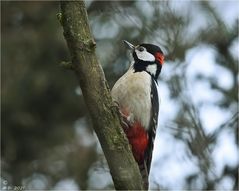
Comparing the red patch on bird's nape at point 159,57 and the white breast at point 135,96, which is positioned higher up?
the red patch on bird's nape at point 159,57

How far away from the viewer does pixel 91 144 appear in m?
10.6

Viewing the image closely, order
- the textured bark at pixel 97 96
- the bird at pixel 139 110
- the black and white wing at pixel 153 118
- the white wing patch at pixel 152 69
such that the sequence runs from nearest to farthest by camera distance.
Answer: the textured bark at pixel 97 96
the bird at pixel 139 110
the black and white wing at pixel 153 118
the white wing patch at pixel 152 69

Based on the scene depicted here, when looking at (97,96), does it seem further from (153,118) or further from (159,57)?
(159,57)

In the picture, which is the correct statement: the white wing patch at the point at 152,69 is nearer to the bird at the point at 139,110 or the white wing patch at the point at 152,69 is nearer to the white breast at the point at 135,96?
the bird at the point at 139,110

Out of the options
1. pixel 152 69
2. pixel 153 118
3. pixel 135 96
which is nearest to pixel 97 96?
pixel 135 96

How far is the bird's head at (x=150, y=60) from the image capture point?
714 centimetres

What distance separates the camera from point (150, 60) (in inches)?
282

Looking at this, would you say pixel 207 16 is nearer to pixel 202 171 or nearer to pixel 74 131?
pixel 202 171

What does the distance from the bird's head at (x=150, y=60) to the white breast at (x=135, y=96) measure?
31 centimetres

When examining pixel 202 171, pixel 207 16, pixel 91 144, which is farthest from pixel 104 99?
pixel 91 144

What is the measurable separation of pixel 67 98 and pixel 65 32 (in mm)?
6338

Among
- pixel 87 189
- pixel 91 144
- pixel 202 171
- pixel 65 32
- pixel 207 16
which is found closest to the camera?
pixel 65 32

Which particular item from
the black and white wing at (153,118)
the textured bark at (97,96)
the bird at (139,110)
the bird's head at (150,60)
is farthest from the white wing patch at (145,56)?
the textured bark at (97,96)

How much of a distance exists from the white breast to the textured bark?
1619 mm
